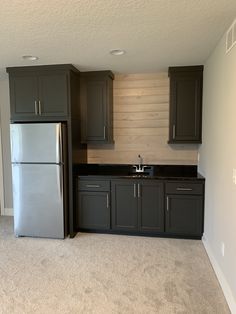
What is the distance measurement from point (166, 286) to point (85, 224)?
1620 mm

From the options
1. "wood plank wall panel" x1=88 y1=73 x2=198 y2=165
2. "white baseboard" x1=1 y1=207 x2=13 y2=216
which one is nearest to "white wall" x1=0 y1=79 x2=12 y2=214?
"white baseboard" x1=1 y1=207 x2=13 y2=216

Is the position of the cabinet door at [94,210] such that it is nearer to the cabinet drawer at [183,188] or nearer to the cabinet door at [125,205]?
the cabinet door at [125,205]

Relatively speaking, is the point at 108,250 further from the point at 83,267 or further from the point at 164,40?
the point at 164,40

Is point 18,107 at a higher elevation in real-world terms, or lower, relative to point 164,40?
lower

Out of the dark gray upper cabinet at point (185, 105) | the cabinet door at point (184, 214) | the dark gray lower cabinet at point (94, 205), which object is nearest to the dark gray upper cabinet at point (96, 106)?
the dark gray lower cabinet at point (94, 205)

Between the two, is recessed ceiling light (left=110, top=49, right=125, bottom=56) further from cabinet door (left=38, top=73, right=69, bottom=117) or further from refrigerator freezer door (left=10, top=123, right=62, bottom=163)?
refrigerator freezer door (left=10, top=123, right=62, bottom=163)

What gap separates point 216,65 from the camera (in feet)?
9.11

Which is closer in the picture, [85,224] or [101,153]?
[85,224]

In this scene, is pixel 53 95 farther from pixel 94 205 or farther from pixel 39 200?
pixel 94 205

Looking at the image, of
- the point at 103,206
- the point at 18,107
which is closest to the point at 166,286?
the point at 103,206

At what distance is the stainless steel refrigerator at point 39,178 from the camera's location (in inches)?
135

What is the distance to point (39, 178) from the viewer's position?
11.6 ft

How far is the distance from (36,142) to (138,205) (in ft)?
5.35

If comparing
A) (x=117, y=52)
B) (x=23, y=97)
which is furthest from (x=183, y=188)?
(x=23, y=97)
